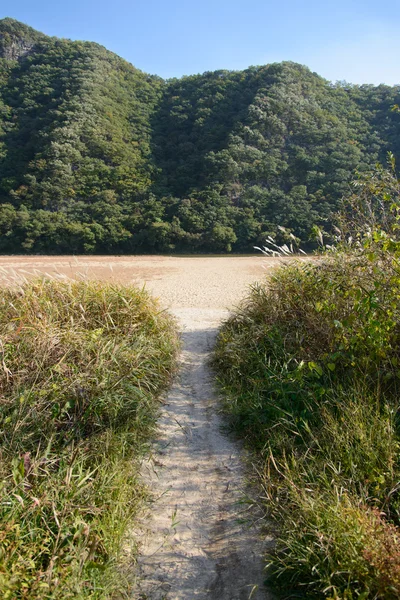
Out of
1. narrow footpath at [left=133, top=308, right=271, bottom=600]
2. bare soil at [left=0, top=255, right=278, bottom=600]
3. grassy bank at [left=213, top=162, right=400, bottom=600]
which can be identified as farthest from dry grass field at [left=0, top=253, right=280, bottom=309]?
narrow footpath at [left=133, top=308, right=271, bottom=600]

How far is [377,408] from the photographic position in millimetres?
3121

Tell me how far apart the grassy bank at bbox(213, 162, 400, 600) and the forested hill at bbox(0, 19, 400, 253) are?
21535 millimetres

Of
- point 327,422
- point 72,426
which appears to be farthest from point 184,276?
point 327,422

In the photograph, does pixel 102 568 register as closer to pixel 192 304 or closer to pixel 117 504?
pixel 117 504

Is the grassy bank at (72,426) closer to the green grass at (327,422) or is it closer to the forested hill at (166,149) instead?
the green grass at (327,422)

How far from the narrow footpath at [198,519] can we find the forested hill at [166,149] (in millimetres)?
22573

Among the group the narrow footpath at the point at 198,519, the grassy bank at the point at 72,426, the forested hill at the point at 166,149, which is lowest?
the narrow footpath at the point at 198,519

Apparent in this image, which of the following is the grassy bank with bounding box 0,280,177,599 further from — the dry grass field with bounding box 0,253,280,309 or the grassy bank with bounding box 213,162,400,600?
the dry grass field with bounding box 0,253,280,309

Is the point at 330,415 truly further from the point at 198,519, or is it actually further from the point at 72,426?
the point at 72,426

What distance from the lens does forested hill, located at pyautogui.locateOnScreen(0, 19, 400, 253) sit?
26.4 m

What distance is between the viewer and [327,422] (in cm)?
320

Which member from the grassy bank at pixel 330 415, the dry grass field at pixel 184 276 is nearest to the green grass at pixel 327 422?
the grassy bank at pixel 330 415

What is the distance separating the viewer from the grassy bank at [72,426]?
223cm

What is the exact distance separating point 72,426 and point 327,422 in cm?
212
